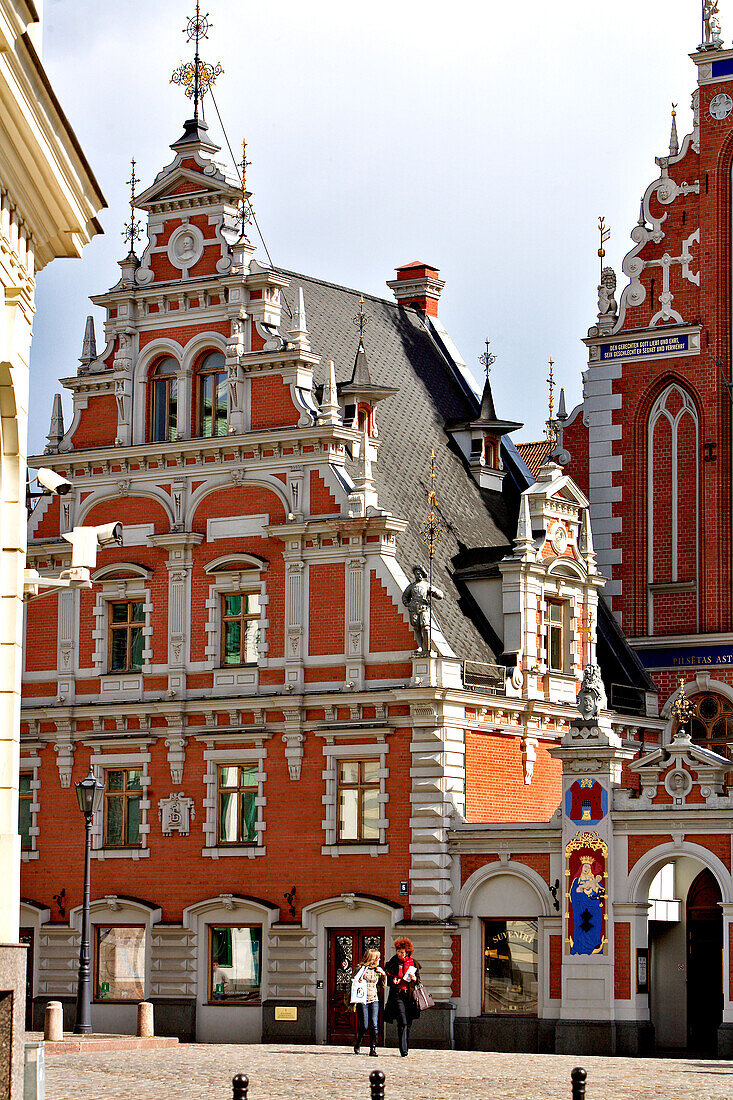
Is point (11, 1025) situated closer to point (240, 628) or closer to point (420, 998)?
point (420, 998)

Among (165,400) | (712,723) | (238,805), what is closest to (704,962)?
(712,723)

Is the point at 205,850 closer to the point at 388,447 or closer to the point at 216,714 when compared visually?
the point at 216,714

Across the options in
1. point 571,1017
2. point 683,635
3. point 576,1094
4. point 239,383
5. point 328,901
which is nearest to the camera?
point 576,1094

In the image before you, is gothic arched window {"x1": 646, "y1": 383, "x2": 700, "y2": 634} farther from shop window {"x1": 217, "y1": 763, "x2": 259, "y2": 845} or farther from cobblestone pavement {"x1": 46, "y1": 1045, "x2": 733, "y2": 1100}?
cobblestone pavement {"x1": 46, "y1": 1045, "x2": 733, "y2": 1100}

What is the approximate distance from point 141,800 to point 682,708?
1040 cm

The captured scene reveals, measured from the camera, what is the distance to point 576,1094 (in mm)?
16109

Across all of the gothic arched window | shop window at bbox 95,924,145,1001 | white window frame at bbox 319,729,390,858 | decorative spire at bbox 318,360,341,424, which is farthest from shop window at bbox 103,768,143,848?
the gothic arched window

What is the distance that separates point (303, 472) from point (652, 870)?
31.6 feet

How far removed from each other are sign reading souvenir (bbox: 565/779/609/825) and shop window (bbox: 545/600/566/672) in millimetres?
4782

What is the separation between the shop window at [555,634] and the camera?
1518 inches

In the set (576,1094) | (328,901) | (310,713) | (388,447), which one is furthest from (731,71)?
(576,1094)

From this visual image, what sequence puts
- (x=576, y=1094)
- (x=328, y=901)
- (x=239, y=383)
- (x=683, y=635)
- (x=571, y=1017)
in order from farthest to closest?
(x=683, y=635) < (x=239, y=383) < (x=328, y=901) < (x=571, y=1017) < (x=576, y=1094)

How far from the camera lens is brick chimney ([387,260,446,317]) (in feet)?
156

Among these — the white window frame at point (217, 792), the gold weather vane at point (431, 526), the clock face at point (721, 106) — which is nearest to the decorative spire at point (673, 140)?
the clock face at point (721, 106)
